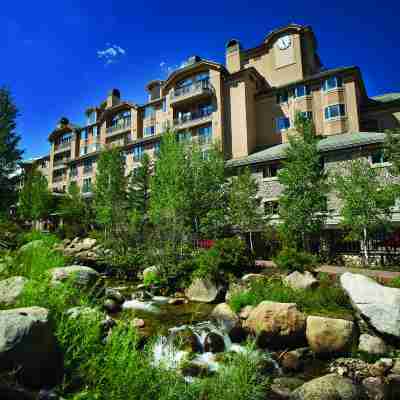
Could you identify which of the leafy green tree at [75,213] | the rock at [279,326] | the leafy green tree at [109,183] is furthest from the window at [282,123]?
A: the rock at [279,326]

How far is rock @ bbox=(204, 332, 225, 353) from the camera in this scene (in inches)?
354

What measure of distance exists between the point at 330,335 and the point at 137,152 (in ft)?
122

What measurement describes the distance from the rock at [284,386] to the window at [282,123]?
1155 inches

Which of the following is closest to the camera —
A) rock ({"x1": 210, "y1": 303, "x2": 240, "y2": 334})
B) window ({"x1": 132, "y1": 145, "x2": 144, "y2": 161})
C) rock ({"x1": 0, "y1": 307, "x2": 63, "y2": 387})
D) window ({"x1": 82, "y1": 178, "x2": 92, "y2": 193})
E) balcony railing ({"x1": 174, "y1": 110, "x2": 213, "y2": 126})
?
rock ({"x1": 0, "y1": 307, "x2": 63, "y2": 387})

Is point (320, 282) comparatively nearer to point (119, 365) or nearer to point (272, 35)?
point (119, 365)

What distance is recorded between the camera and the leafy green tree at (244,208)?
73.8 ft

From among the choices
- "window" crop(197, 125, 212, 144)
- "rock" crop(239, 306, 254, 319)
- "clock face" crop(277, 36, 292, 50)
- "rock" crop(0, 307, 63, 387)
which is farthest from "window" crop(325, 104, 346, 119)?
"rock" crop(0, 307, 63, 387)

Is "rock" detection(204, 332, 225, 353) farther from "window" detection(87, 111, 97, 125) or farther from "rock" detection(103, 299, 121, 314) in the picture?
"window" detection(87, 111, 97, 125)

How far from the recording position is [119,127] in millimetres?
45219

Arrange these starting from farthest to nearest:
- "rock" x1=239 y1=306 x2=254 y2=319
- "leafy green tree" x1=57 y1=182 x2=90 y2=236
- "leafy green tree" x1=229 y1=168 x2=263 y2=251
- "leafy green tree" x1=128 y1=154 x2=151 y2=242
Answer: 1. "leafy green tree" x1=57 y1=182 x2=90 y2=236
2. "leafy green tree" x1=128 y1=154 x2=151 y2=242
3. "leafy green tree" x1=229 y1=168 x2=263 y2=251
4. "rock" x1=239 y1=306 x2=254 y2=319

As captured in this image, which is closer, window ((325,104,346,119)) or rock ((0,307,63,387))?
rock ((0,307,63,387))

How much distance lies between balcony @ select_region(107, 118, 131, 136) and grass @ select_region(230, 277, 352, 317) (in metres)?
37.4

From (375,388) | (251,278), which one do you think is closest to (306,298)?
(251,278)

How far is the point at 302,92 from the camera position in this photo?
32.0 meters
